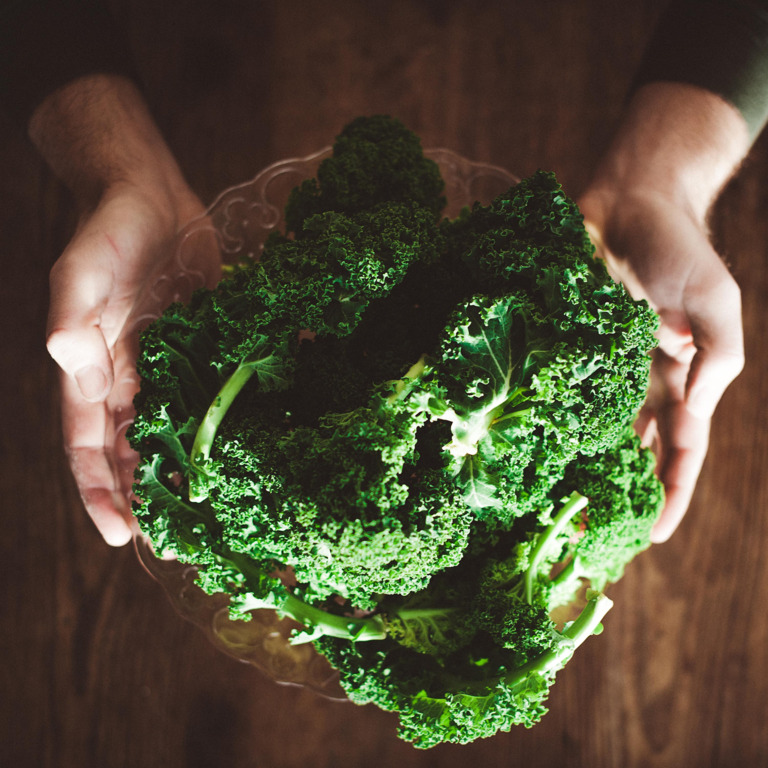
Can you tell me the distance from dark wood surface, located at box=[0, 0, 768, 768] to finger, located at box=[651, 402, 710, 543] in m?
0.60

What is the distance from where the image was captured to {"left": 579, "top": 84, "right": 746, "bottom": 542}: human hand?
7.63ft

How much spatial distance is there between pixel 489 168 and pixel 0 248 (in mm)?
2216

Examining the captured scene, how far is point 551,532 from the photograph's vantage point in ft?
6.89

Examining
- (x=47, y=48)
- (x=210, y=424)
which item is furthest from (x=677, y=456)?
(x=47, y=48)

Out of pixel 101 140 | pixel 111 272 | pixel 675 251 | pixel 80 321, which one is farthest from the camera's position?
pixel 101 140

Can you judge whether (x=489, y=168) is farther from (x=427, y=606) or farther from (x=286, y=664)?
(x=286, y=664)

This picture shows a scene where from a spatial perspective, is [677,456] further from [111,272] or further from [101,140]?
[101,140]

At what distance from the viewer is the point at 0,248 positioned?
122 inches

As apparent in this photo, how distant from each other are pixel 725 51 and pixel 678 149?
0.43 m

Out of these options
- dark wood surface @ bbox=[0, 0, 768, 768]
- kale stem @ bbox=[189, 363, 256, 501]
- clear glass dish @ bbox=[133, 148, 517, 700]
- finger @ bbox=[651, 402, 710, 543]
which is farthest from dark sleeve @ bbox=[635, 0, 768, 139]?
kale stem @ bbox=[189, 363, 256, 501]

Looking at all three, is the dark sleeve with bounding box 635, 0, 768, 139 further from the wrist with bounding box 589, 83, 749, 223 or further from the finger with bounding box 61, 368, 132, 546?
the finger with bounding box 61, 368, 132, 546

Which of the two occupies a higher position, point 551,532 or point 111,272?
point 111,272

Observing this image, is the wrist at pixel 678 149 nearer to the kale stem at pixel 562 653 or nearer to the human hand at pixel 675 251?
the human hand at pixel 675 251

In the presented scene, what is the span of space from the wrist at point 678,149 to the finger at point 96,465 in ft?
6.92
